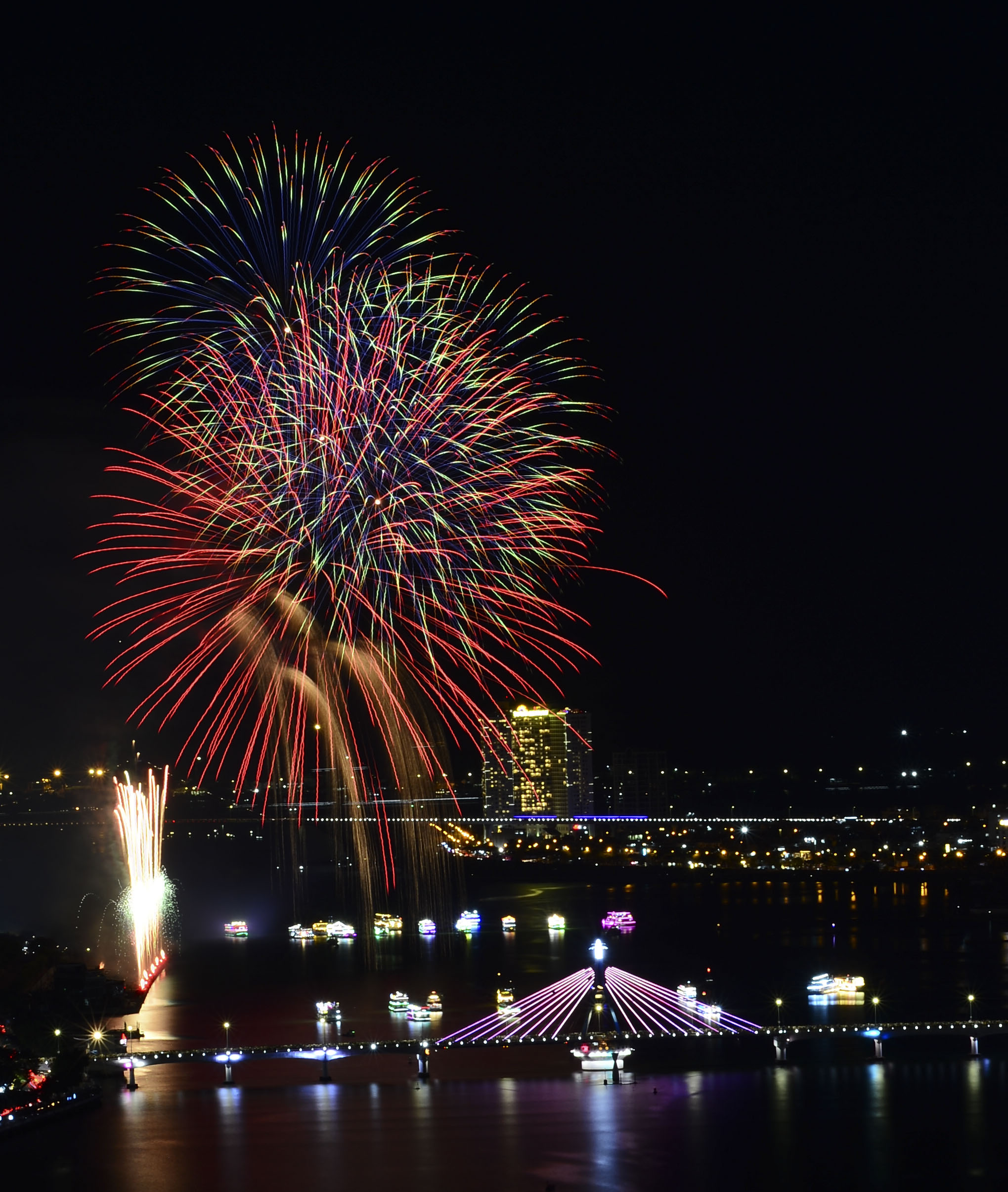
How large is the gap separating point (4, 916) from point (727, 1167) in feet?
79.5

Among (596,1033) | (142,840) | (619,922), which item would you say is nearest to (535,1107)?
(596,1033)

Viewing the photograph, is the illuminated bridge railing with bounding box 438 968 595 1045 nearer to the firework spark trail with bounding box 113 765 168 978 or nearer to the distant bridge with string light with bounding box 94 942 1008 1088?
the distant bridge with string light with bounding box 94 942 1008 1088

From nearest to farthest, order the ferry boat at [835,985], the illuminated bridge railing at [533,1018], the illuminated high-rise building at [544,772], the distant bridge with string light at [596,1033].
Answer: the distant bridge with string light at [596,1033]
the illuminated bridge railing at [533,1018]
the ferry boat at [835,985]
the illuminated high-rise building at [544,772]

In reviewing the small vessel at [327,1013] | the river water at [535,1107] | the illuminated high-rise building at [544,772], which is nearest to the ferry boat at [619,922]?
the river water at [535,1107]

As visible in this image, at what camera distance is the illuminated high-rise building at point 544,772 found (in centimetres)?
6125

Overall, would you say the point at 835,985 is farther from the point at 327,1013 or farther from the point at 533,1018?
the point at 327,1013

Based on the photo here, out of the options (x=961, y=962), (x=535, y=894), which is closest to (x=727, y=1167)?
(x=961, y=962)

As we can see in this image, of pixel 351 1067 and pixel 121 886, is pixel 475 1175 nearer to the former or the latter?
pixel 351 1067

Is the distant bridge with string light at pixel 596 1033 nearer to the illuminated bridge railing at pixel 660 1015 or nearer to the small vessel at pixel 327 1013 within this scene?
the illuminated bridge railing at pixel 660 1015

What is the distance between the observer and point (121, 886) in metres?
41.1

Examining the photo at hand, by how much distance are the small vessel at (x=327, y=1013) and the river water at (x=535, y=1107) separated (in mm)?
169

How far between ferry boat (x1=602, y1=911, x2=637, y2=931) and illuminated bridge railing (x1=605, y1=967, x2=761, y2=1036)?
325 inches

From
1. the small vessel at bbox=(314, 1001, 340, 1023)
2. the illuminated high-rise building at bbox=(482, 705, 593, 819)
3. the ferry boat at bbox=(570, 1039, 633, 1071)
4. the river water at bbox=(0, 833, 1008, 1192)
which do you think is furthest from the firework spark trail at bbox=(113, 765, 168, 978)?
the illuminated high-rise building at bbox=(482, 705, 593, 819)

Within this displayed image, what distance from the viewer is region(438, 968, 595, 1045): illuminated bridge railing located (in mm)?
15344
